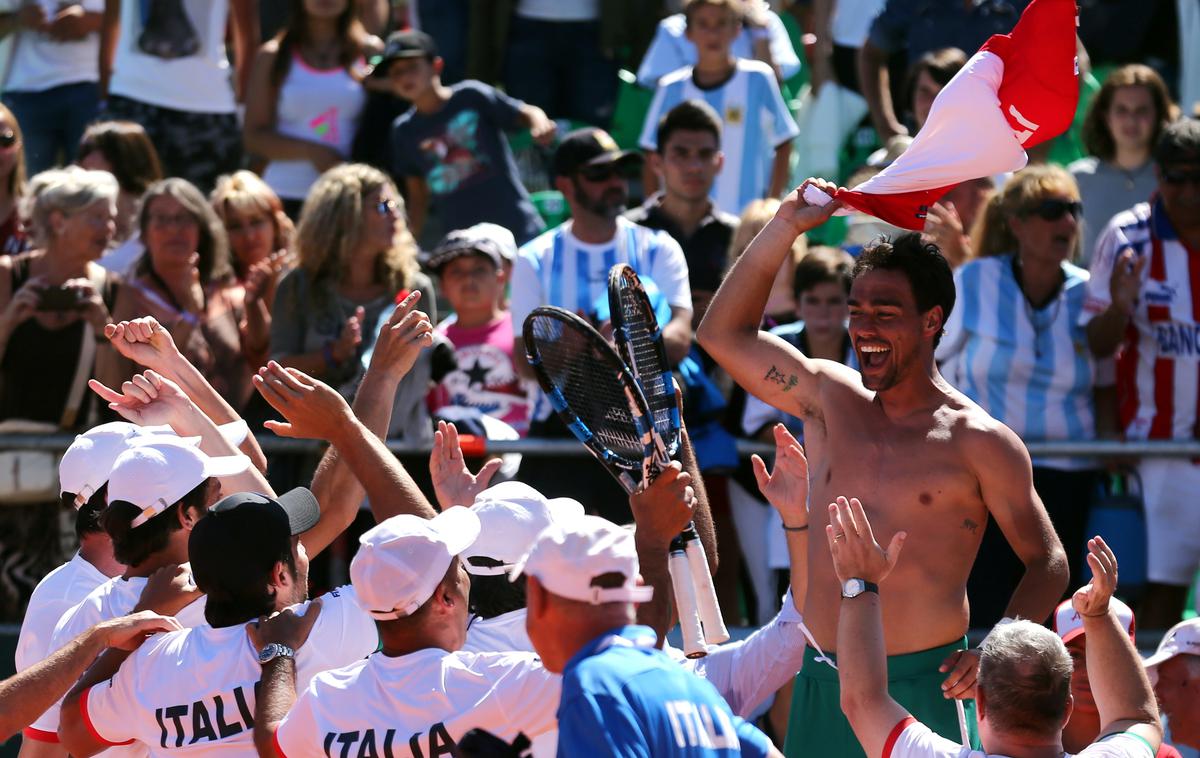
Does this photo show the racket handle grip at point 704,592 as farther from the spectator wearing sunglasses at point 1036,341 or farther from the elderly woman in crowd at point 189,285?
the elderly woman in crowd at point 189,285

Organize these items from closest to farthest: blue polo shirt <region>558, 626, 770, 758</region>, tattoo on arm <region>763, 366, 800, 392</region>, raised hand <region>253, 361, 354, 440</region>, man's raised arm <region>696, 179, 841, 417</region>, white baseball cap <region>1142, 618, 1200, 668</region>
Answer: blue polo shirt <region>558, 626, 770, 758</region> → raised hand <region>253, 361, 354, 440</region> → man's raised arm <region>696, 179, 841, 417</region> → tattoo on arm <region>763, 366, 800, 392</region> → white baseball cap <region>1142, 618, 1200, 668</region>

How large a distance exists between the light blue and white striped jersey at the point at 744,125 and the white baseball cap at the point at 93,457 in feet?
16.0

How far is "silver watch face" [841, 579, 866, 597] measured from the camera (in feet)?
12.6

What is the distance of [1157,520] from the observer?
7.07 m

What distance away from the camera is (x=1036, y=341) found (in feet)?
23.3

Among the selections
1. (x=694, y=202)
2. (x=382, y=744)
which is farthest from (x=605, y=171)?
(x=382, y=744)

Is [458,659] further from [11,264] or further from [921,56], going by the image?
[921,56]

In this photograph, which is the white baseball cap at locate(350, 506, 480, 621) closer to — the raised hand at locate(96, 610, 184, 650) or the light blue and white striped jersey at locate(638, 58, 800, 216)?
the raised hand at locate(96, 610, 184, 650)

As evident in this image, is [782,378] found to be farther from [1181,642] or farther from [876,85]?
[876,85]

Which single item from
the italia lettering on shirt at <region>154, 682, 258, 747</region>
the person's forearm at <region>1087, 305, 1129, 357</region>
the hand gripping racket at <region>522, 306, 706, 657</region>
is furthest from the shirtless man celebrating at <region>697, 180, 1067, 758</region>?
the person's forearm at <region>1087, 305, 1129, 357</region>

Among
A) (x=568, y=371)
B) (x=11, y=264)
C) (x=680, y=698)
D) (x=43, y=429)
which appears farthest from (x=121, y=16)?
(x=680, y=698)

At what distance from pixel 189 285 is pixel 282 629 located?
3845 millimetres

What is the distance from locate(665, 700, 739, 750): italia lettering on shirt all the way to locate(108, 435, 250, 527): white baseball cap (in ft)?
5.78

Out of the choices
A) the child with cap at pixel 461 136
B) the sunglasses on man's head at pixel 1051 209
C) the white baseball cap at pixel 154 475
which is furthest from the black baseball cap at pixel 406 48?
the white baseball cap at pixel 154 475
